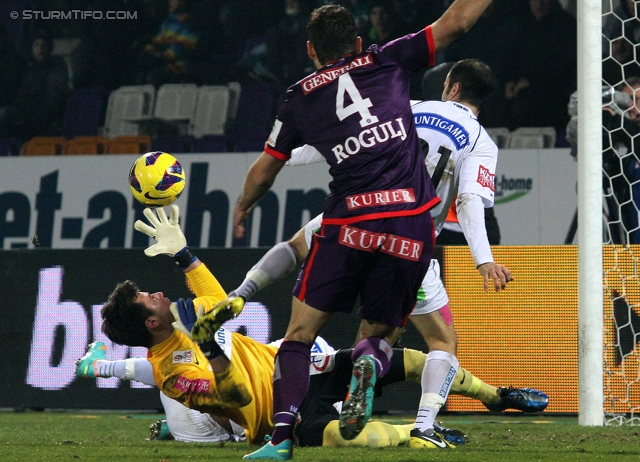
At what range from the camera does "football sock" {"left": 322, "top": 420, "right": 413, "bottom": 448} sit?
486 cm

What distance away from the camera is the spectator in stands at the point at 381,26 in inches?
498

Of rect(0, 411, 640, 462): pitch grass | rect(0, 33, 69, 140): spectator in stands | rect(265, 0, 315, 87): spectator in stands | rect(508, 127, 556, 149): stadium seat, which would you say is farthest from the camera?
rect(0, 33, 69, 140): spectator in stands

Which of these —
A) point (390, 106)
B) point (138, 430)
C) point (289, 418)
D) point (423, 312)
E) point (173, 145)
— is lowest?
point (138, 430)

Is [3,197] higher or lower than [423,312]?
higher

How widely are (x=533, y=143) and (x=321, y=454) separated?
307 inches

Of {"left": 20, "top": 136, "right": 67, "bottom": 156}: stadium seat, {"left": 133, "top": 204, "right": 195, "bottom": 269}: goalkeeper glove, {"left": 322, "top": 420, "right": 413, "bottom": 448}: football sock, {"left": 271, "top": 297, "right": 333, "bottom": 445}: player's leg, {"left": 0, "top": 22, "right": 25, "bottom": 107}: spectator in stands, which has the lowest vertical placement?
{"left": 322, "top": 420, "right": 413, "bottom": 448}: football sock

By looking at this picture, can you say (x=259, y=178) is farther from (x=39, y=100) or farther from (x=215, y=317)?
(x=39, y=100)

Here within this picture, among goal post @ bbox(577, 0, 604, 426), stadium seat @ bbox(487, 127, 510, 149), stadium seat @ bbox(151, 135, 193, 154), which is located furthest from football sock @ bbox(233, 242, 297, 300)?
stadium seat @ bbox(151, 135, 193, 154)

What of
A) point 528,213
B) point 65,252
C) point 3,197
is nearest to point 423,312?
point 65,252

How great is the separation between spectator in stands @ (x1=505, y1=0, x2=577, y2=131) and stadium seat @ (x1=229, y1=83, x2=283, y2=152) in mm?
2878

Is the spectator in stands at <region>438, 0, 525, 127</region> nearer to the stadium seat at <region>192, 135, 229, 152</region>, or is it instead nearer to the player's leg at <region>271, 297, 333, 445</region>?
the stadium seat at <region>192, 135, 229, 152</region>

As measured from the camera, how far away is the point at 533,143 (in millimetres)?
11508

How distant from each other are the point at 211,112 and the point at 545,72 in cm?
414

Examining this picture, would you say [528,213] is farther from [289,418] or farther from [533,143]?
[289,418]
